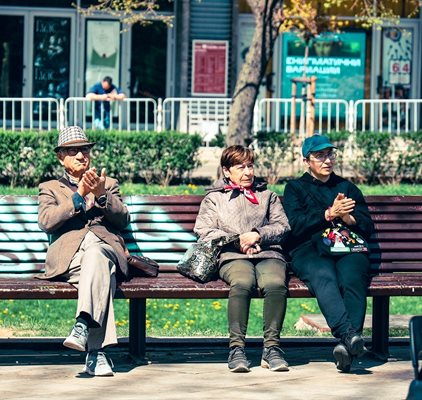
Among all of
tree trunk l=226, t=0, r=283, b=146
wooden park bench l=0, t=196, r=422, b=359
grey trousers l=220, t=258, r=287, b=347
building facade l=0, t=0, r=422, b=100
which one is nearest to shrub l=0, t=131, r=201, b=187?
tree trunk l=226, t=0, r=283, b=146

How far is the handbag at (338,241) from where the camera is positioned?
8.88 meters

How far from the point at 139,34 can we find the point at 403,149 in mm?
7562

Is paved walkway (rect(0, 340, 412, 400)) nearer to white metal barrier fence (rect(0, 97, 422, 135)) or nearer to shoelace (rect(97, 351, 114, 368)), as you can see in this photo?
shoelace (rect(97, 351, 114, 368))

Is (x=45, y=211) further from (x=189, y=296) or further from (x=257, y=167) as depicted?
(x=257, y=167)

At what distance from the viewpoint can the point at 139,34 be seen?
25.8 m

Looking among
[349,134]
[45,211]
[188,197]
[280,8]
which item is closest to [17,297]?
[45,211]

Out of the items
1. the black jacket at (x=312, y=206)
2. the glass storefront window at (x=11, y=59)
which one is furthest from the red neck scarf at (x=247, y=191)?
the glass storefront window at (x=11, y=59)

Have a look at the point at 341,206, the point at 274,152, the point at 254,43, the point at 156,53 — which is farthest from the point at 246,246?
the point at 156,53

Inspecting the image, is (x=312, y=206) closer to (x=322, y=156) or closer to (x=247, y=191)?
(x=322, y=156)

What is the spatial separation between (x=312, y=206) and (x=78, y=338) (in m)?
1.87

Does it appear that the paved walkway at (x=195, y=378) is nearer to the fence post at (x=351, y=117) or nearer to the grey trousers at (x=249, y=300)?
the grey trousers at (x=249, y=300)

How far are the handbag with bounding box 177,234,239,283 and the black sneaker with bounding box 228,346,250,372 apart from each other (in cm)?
52

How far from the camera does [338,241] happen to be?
891cm

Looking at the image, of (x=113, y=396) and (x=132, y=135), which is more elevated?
(x=132, y=135)
